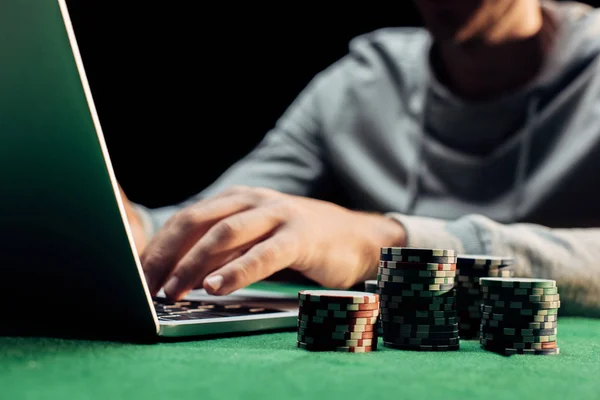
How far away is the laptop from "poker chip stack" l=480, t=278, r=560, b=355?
16.8 inches

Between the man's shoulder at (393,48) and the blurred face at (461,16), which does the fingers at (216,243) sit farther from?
the man's shoulder at (393,48)

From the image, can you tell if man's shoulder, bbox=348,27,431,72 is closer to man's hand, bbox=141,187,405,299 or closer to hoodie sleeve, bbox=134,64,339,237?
hoodie sleeve, bbox=134,64,339,237

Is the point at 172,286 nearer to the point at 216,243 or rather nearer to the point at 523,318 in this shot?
the point at 216,243

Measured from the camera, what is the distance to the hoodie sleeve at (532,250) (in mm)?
1741

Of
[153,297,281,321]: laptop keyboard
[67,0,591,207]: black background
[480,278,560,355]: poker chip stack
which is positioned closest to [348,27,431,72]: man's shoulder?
[67,0,591,207]: black background

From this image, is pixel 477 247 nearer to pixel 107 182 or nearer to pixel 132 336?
pixel 132 336

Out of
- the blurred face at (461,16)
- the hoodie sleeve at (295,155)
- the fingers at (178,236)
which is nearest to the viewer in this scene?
the fingers at (178,236)

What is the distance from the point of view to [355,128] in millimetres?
3299

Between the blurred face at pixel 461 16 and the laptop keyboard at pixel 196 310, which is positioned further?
the blurred face at pixel 461 16

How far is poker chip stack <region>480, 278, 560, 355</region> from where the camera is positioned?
3.73 feet

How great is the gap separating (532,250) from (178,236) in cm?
87

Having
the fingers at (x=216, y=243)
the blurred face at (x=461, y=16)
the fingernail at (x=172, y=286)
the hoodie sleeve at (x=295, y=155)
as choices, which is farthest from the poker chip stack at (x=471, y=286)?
the hoodie sleeve at (x=295, y=155)

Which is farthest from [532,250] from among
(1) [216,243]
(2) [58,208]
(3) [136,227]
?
(2) [58,208]

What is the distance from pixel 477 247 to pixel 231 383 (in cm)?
111
